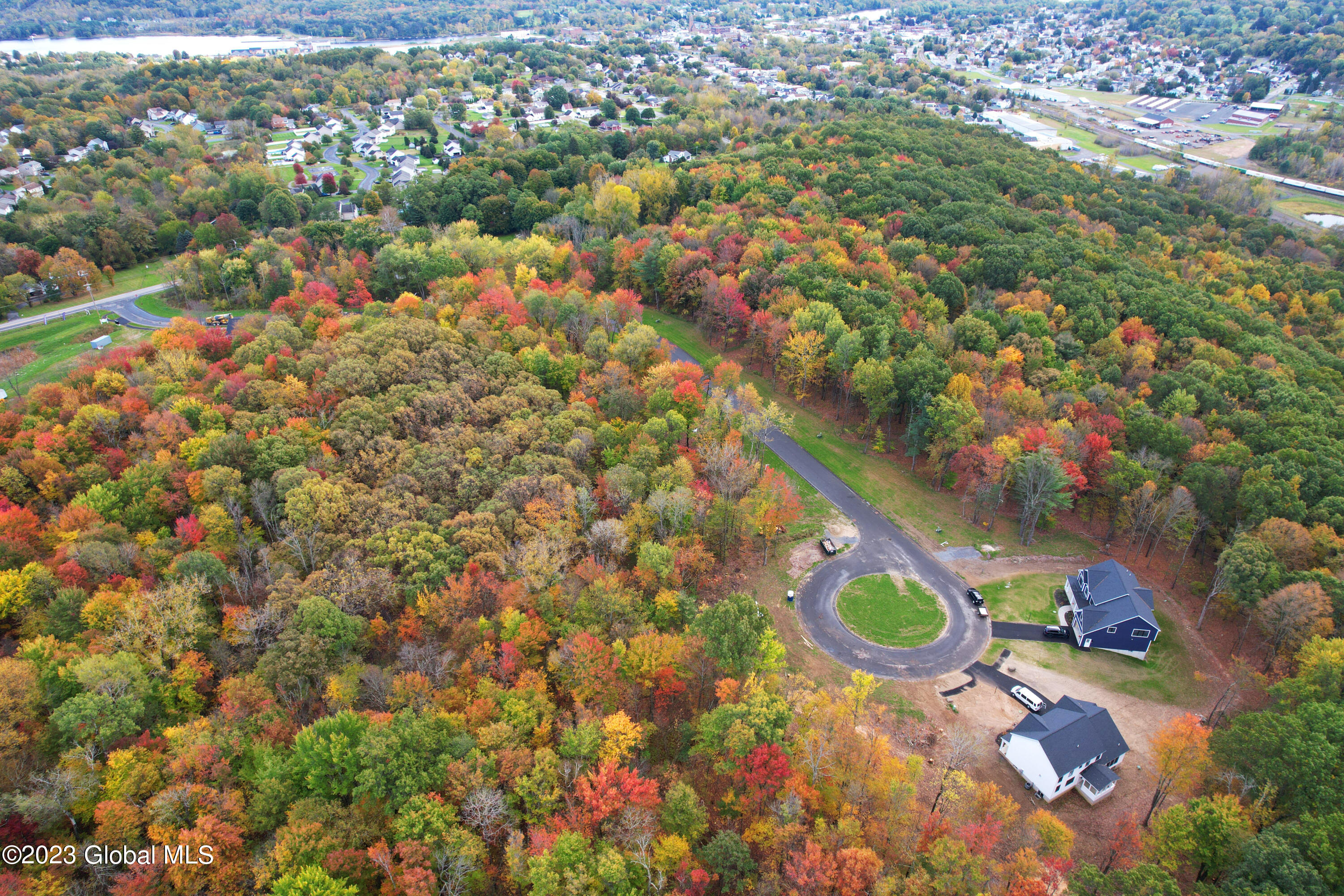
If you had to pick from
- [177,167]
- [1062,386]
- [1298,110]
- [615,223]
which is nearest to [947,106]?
[1298,110]

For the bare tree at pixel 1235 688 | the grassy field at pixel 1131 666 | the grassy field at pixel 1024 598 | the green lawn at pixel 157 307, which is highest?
the bare tree at pixel 1235 688

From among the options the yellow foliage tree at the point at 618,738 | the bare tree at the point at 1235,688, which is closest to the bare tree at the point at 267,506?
the yellow foliage tree at the point at 618,738

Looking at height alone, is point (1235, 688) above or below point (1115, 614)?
below

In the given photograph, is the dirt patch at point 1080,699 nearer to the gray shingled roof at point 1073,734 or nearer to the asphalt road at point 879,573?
the gray shingled roof at point 1073,734

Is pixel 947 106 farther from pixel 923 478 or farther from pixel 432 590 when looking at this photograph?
pixel 432 590

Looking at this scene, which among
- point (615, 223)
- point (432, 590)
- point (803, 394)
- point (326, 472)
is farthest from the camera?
point (615, 223)

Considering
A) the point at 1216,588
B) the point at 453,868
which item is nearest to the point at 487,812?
the point at 453,868

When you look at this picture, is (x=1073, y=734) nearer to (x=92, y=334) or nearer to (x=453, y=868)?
(x=453, y=868)
